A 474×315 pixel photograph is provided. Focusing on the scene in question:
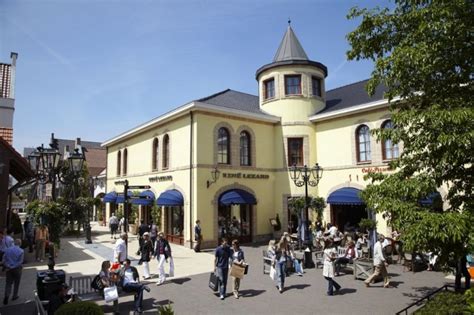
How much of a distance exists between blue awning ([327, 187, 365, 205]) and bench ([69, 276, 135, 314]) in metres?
13.7

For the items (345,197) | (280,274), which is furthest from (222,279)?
(345,197)

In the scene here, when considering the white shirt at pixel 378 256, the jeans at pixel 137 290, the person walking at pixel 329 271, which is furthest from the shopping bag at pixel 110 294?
the white shirt at pixel 378 256

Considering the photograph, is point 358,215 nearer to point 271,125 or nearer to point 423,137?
point 271,125

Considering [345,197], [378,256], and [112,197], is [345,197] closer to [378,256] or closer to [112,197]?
[378,256]

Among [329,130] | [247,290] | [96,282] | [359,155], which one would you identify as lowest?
[247,290]

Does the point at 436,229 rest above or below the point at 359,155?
below

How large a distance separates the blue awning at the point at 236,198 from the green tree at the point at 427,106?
11.1 m

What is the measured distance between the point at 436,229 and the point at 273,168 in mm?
15718

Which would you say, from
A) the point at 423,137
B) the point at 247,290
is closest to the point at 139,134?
the point at 247,290

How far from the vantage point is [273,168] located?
21.7 metres

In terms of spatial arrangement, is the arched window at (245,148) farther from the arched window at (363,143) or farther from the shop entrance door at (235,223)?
the arched window at (363,143)

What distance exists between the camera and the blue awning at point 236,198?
1859 cm

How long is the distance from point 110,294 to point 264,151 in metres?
14.7

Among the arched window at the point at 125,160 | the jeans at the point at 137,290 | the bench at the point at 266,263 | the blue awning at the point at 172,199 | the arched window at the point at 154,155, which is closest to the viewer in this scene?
the jeans at the point at 137,290
